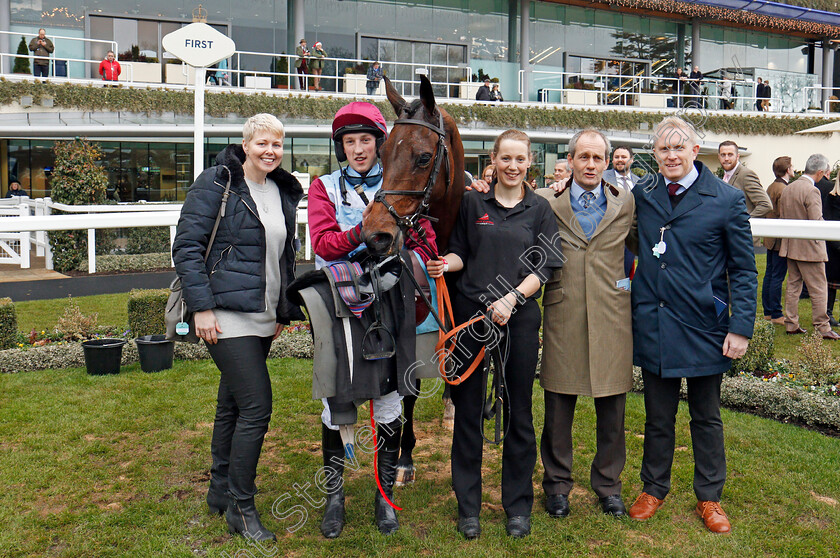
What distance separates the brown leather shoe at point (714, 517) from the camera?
340 centimetres

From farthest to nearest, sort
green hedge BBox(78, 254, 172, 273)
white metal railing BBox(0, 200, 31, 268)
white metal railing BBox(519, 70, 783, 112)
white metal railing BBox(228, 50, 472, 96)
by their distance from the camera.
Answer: white metal railing BBox(519, 70, 783, 112) < white metal railing BBox(228, 50, 472, 96) < green hedge BBox(78, 254, 172, 273) < white metal railing BBox(0, 200, 31, 268)

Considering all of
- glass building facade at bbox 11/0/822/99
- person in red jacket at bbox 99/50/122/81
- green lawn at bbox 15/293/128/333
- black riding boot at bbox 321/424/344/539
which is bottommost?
black riding boot at bbox 321/424/344/539

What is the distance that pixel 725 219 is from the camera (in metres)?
3.32

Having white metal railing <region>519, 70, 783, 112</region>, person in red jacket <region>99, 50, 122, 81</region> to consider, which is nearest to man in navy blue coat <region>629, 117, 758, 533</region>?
person in red jacket <region>99, 50, 122, 81</region>

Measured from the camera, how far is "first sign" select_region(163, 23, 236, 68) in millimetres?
6910

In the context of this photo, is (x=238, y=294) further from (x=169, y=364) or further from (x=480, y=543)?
(x=169, y=364)

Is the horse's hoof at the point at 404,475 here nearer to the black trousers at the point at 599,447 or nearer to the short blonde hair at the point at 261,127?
the black trousers at the point at 599,447

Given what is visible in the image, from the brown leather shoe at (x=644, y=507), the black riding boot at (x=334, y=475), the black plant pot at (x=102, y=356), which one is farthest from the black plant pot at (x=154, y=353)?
the brown leather shoe at (x=644, y=507)

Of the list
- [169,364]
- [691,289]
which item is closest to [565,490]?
[691,289]

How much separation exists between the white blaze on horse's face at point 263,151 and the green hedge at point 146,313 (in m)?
3.95

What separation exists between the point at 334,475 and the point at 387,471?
0.92ft

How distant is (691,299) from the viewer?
3.36 metres

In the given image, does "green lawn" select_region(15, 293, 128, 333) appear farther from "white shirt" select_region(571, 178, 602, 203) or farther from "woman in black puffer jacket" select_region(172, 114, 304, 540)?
"white shirt" select_region(571, 178, 602, 203)

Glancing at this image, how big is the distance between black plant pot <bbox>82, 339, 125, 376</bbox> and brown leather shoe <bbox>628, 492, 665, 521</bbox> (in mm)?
4777
